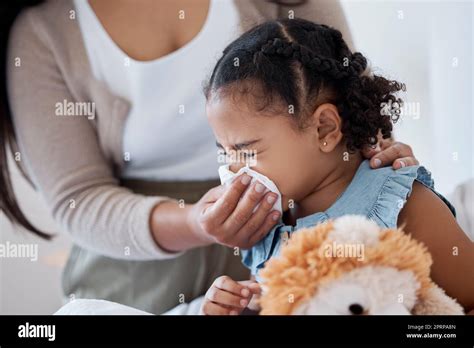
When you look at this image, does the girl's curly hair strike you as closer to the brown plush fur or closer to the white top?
the white top

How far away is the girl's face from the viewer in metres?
0.99

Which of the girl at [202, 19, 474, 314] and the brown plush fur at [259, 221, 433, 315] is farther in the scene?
the girl at [202, 19, 474, 314]

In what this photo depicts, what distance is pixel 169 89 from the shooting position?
1118mm

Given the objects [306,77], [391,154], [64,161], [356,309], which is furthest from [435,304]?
[64,161]

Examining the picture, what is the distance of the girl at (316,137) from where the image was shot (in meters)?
0.98

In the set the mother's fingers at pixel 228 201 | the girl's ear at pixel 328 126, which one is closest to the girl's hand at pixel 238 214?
the mother's fingers at pixel 228 201

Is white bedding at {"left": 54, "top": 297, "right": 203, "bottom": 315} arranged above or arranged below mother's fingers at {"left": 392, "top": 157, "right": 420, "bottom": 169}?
below

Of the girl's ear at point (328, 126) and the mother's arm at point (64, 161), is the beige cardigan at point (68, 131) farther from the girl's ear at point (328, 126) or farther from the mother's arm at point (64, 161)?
the girl's ear at point (328, 126)

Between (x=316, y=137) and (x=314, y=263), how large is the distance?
23 centimetres

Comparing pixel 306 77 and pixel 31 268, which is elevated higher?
pixel 306 77

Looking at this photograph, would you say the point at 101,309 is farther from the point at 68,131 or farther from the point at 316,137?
the point at 316,137
